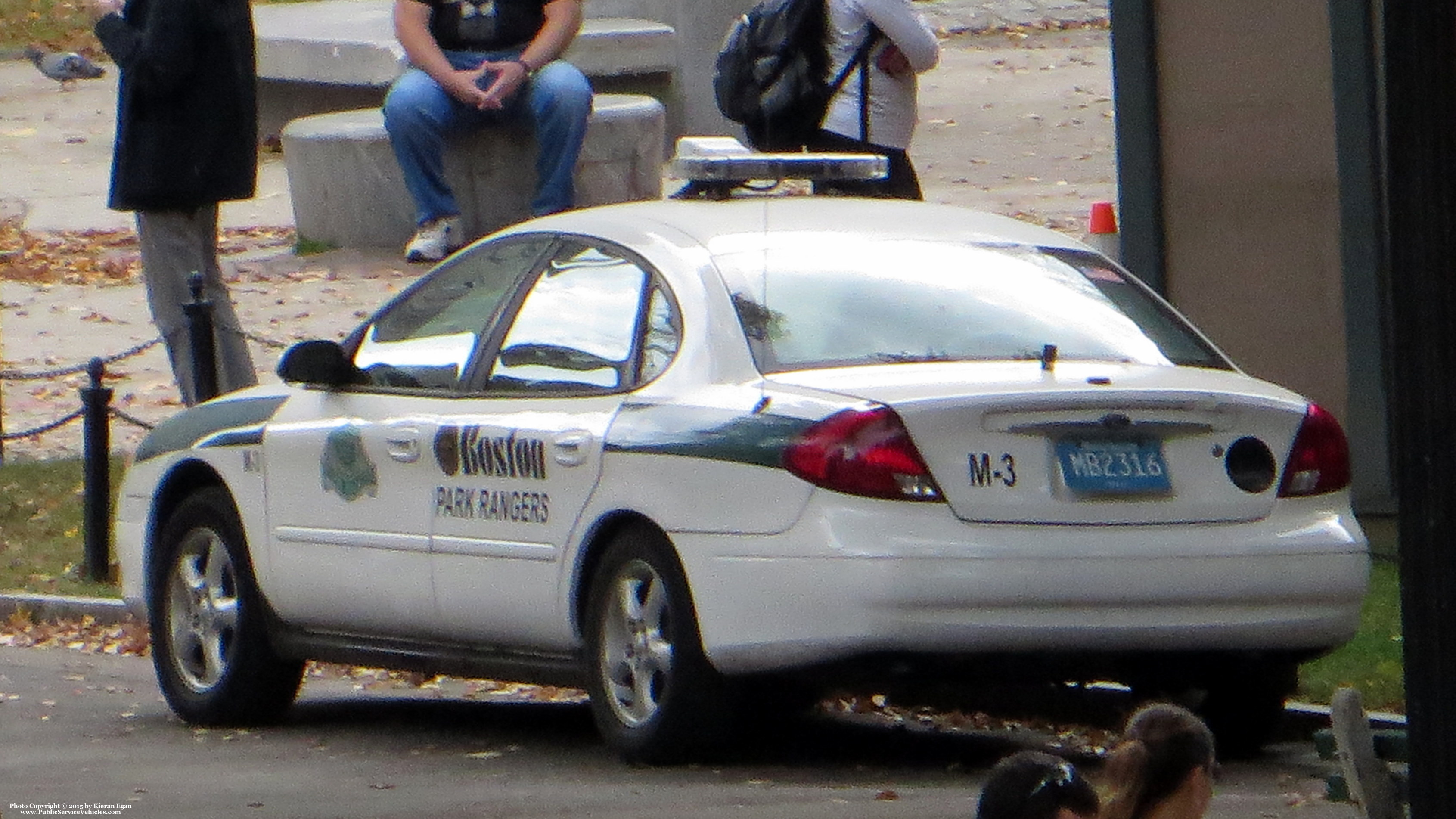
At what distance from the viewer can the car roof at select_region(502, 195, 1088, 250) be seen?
8141 millimetres

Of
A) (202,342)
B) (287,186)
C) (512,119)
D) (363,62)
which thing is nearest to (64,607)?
(202,342)

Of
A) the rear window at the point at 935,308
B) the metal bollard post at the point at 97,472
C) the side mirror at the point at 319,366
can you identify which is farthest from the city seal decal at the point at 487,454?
the metal bollard post at the point at 97,472

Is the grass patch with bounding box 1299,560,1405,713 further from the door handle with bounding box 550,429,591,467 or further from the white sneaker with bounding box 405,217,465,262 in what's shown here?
the white sneaker with bounding box 405,217,465,262

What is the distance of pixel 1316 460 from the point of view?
7.57 metres

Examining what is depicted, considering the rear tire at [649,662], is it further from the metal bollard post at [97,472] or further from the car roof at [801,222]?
the metal bollard post at [97,472]

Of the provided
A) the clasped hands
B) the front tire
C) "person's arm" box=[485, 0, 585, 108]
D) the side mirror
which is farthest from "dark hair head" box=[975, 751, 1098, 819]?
the clasped hands

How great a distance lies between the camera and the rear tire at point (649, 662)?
24.4ft

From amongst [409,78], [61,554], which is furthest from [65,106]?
[61,554]

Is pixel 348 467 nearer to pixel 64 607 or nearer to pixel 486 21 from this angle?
pixel 64 607

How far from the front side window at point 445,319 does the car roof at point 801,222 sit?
0.11m

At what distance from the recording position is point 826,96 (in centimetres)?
1124

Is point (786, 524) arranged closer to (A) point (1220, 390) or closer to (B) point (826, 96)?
(A) point (1220, 390)

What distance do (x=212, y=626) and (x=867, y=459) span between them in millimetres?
2761

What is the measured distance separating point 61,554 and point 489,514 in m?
5.31
